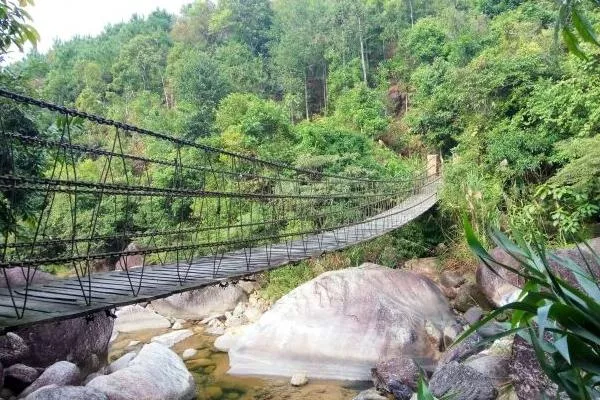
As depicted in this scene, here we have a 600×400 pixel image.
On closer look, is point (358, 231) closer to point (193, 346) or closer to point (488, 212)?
point (488, 212)

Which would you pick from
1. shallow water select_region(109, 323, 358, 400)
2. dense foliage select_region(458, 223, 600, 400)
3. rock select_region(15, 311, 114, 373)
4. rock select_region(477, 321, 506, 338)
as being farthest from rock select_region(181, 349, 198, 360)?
dense foliage select_region(458, 223, 600, 400)

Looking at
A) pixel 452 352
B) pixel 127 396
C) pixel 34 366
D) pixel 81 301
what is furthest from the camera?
pixel 34 366

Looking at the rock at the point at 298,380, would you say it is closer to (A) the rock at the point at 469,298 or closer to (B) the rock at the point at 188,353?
(B) the rock at the point at 188,353

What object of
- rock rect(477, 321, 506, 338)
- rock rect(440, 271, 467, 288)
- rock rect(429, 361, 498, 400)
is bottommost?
rock rect(429, 361, 498, 400)

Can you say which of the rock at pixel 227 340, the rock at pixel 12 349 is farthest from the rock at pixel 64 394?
the rock at pixel 227 340

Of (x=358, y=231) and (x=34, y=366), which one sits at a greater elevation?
(x=358, y=231)

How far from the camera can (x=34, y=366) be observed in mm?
3170

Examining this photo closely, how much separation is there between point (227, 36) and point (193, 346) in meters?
16.5

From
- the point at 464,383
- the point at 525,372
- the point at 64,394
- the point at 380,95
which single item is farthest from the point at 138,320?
the point at 380,95

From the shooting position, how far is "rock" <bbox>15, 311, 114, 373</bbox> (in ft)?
10.5

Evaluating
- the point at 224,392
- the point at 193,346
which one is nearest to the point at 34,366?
the point at 224,392

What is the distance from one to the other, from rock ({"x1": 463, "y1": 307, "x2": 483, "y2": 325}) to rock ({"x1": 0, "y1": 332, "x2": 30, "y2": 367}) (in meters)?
3.34

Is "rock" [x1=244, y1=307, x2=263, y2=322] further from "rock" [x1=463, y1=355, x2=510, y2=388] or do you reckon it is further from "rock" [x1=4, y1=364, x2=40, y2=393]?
"rock" [x1=463, y1=355, x2=510, y2=388]

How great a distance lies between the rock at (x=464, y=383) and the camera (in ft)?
7.42
